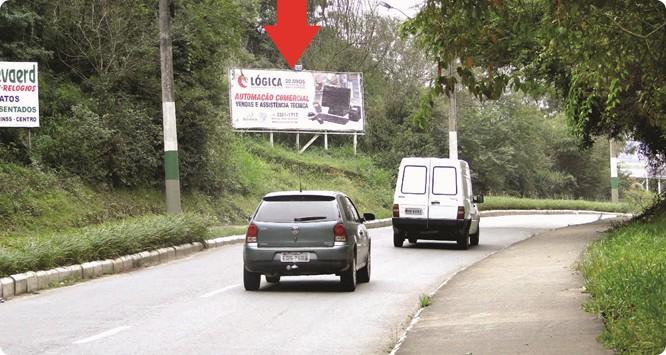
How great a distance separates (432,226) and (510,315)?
1486cm

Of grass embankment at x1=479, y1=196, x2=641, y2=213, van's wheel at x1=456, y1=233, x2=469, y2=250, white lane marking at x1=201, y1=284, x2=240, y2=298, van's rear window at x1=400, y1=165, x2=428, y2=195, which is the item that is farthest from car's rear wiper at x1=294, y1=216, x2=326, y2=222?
grass embankment at x1=479, y1=196, x2=641, y2=213

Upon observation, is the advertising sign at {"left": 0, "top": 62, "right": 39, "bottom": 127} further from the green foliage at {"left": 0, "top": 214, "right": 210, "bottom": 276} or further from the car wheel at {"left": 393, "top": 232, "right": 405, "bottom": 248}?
the car wheel at {"left": 393, "top": 232, "right": 405, "bottom": 248}

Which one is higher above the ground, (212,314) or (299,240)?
(299,240)

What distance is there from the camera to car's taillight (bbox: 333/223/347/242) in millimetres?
16312

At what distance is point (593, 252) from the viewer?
61.9 feet

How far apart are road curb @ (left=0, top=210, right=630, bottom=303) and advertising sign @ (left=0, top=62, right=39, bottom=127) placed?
16.6 ft

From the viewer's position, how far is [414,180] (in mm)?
27500

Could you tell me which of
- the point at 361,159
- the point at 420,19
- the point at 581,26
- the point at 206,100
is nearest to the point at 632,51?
the point at 581,26

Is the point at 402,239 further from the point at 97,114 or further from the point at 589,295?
the point at 589,295

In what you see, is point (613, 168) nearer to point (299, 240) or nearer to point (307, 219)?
point (307, 219)

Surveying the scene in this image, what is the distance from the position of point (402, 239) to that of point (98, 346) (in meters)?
17.2

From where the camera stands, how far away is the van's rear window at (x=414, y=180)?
27.4 meters

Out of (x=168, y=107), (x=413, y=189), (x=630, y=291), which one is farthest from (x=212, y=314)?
(x=413, y=189)

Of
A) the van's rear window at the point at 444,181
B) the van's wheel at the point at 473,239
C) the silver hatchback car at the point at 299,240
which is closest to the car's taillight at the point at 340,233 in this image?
the silver hatchback car at the point at 299,240
